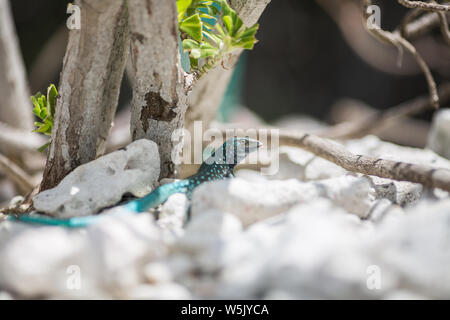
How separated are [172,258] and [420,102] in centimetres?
222

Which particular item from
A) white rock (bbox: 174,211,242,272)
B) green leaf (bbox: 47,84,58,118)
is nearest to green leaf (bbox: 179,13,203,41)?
green leaf (bbox: 47,84,58,118)

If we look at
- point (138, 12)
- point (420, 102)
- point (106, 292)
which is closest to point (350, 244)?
point (106, 292)

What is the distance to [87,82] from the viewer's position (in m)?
1.34

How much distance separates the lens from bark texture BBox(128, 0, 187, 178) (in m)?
1.21


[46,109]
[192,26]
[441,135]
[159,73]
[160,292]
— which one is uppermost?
[192,26]

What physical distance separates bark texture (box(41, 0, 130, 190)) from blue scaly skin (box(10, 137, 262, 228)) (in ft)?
0.84

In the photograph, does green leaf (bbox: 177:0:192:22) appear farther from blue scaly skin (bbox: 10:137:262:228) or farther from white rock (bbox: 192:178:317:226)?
white rock (bbox: 192:178:317:226)

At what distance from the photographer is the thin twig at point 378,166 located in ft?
3.80

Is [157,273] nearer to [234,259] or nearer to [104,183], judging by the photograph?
[234,259]

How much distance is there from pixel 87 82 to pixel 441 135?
1855 millimetres

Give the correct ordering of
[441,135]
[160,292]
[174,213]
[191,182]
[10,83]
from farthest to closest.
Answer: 1. [10,83]
2. [441,135]
3. [191,182]
4. [174,213]
5. [160,292]

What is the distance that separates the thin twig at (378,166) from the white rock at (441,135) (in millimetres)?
934

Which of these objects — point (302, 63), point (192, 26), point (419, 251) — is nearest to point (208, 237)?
point (419, 251)
